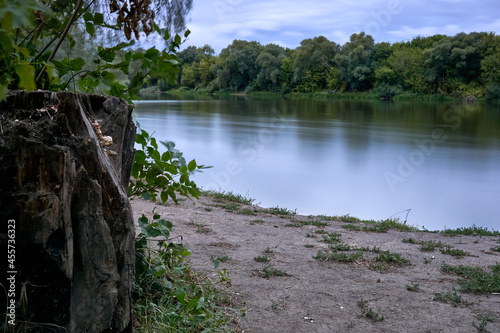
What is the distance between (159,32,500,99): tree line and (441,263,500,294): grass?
135 ft

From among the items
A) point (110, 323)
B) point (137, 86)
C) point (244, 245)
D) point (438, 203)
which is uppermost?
point (137, 86)

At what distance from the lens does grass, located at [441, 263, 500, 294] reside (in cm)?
447

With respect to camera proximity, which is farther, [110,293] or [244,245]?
[244,245]

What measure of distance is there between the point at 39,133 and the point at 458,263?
4.91 m

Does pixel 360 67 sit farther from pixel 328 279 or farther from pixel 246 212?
pixel 328 279

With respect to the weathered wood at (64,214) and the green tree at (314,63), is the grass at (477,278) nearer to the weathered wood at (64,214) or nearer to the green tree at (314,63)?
the weathered wood at (64,214)

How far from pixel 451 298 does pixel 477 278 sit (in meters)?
0.71

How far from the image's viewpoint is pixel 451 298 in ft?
13.8

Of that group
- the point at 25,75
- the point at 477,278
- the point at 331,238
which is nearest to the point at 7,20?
the point at 25,75

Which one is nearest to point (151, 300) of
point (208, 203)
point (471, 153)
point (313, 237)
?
point (313, 237)

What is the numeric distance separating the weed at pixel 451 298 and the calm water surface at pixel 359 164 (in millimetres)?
5857

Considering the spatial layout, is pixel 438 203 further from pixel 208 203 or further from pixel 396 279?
pixel 396 279

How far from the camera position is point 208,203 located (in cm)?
842

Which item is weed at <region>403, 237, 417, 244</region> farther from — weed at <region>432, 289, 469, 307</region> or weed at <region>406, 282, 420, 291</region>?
weed at <region>432, 289, 469, 307</region>
